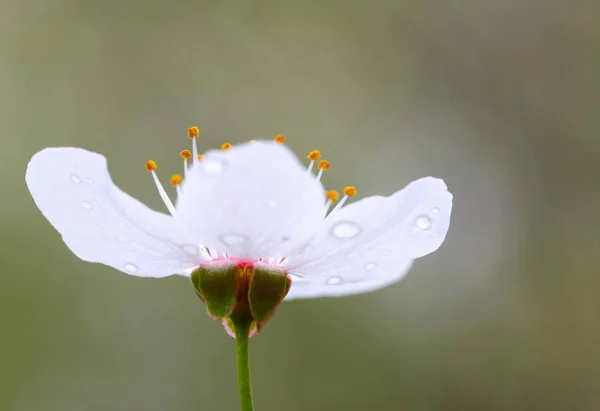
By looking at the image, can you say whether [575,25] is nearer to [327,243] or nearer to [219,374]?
[219,374]

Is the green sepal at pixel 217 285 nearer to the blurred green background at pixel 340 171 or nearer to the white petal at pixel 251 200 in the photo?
the white petal at pixel 251 200

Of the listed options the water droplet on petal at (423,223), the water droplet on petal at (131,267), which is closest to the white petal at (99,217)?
the water droplet on petal at (131,267)

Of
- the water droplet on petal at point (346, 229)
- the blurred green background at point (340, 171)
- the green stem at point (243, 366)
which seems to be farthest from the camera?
the blurred green background at point (340, 171)

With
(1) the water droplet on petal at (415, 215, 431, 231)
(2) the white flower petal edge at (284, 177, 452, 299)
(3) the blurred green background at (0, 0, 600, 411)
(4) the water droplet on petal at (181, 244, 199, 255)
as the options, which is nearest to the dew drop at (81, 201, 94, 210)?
(4) the water droplet on petal at (181, 244, 199, 255)

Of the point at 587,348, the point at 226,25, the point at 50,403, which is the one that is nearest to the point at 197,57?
the point at 226,25

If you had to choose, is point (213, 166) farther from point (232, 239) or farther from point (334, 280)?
point (334, 280)
